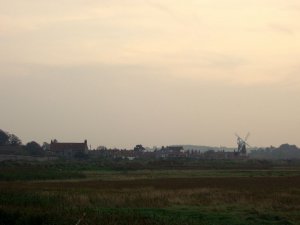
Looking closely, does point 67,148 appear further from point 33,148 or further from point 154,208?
point 154,208

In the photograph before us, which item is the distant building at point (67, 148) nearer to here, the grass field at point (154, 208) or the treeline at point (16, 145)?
the treeline at point (16, 145)

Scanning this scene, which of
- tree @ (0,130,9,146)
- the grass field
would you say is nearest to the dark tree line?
tree @ (0,130,9,146)

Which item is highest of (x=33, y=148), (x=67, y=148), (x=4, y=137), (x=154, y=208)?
(x=4, y=137)

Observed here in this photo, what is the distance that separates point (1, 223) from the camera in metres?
22.5

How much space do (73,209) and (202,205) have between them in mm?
7594

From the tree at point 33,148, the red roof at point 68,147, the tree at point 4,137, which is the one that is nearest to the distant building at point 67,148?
the red roof at point 68,147

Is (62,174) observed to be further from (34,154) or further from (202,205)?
(34,154)

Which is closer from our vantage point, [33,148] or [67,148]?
[33,148]

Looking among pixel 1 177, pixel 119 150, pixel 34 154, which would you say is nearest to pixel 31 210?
pixel 1 177

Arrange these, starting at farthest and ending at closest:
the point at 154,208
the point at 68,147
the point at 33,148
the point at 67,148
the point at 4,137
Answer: the point at 4,137 < the point at 68,147 < the point at 67,148 < the point at 33,148 < the point at 154,208

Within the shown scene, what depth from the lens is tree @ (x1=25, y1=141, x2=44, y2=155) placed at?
147250 mm

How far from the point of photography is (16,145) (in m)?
162

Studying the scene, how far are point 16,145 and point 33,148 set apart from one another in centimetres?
677

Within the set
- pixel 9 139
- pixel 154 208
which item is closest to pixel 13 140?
pixel 9 139
